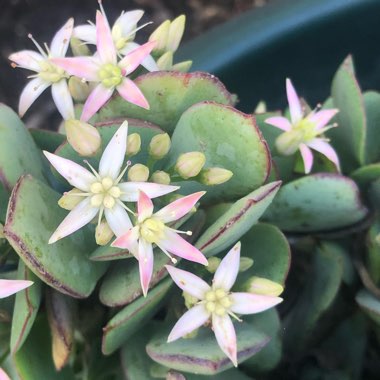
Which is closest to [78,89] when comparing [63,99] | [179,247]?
[63,99]

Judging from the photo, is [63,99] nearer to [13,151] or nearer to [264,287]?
[13,151]

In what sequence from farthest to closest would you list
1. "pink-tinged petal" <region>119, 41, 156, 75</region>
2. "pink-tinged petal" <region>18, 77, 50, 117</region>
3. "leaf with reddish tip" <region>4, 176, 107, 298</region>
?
"pink-tinged petal" <region>18, 77, 50, 117</region>, "pink-tinged petal" <region>119, 41, 156, 75</region>, "leaf with reddish tip" <region>4, 176, 107, 298</region>

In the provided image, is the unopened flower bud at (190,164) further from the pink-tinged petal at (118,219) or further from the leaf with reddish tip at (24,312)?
the leaf with reddish tip at (24,312)

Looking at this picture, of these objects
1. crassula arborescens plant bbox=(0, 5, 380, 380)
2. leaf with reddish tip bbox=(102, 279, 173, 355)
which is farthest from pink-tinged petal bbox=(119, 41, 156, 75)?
leaf with reddish tip bbox=(102, 279, 173, 355)

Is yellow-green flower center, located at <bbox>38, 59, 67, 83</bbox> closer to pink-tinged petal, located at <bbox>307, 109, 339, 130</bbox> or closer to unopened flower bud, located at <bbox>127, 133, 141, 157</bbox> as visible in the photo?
unopened flower bud, located at <bbox>127, 133, 141, 157</bbox>

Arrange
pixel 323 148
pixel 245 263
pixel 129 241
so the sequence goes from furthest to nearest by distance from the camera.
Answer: pixel 323 148, pixel 245 263, pixel 129 241

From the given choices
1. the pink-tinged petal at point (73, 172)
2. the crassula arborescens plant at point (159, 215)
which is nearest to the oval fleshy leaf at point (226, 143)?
the crassula arborescens plant at point (159, 215)
